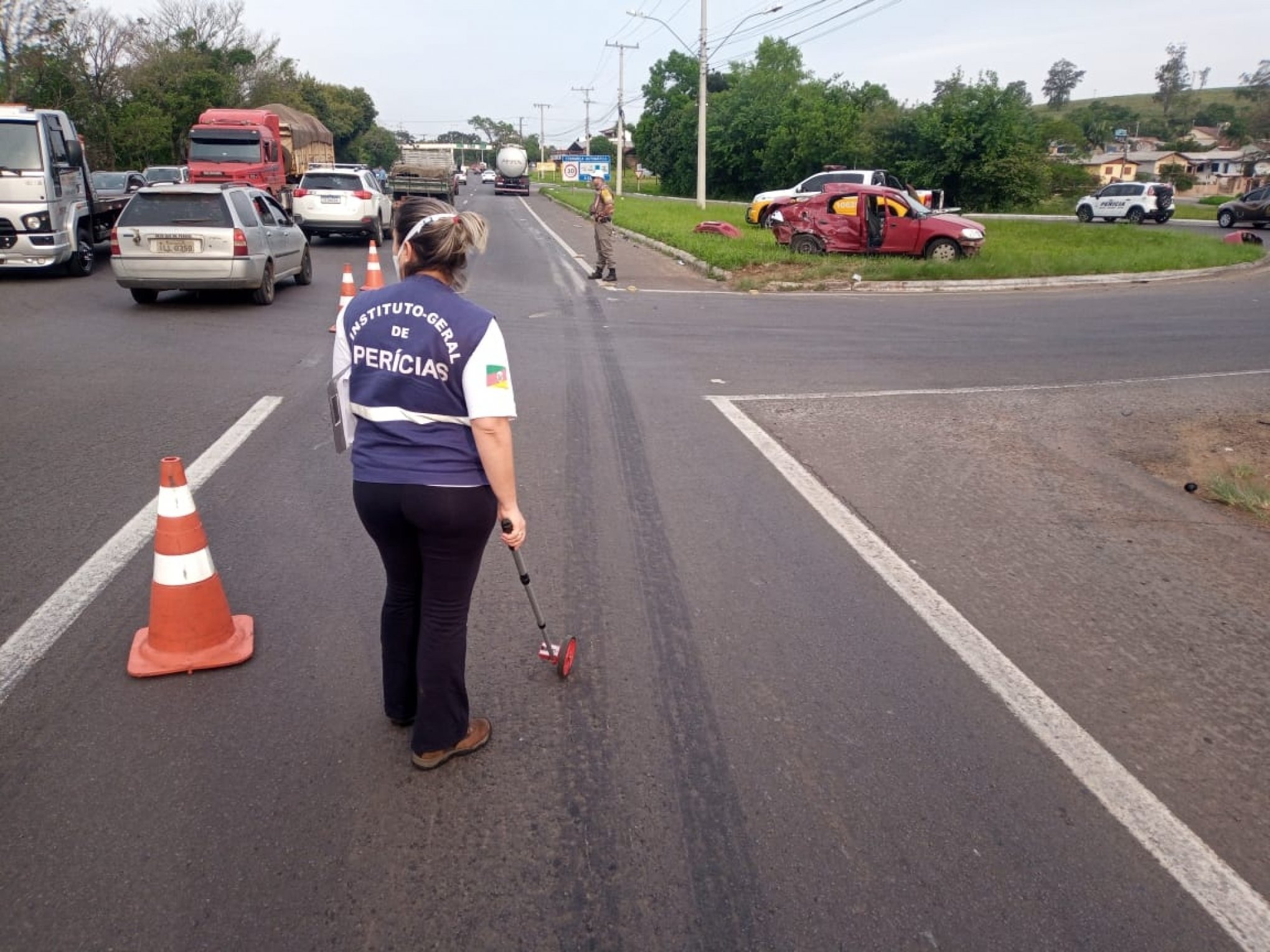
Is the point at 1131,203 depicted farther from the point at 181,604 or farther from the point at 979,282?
the point at 181,604

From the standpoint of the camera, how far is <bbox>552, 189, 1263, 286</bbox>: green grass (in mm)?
19391

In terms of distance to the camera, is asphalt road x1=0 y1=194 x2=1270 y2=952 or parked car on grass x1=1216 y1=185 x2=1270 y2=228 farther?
parked car on grass x1=1216 y1=185 x2=1270 y2=228

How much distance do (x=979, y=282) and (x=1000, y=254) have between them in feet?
11.2

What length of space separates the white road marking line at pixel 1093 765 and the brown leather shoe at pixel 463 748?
2006mm

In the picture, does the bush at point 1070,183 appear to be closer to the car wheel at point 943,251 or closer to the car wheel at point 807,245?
the car wheel at point 943,251

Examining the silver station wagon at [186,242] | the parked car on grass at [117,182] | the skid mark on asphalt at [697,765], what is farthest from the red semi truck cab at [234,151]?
the skid mark on asphalt at [697,765]

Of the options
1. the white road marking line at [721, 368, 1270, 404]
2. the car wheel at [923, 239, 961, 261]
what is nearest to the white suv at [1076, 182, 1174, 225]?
the car wheel at [923, 239, 961, 261]

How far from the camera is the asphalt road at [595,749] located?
274cm

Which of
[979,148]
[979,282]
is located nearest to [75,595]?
[979,282]

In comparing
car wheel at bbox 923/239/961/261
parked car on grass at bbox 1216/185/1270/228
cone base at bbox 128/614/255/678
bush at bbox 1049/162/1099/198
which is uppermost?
bush at bbox 1049/162/1099/198

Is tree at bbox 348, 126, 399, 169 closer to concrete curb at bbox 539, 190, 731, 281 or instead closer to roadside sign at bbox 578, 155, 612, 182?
roadside sign at bbox 578, 155, 612, 182

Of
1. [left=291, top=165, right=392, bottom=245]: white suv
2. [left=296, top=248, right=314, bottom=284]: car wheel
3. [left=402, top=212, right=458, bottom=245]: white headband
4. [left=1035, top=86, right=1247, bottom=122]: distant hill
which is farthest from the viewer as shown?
[left=1035, top=86, right=1247, bottom=122]: distant hill

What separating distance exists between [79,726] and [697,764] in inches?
86.9

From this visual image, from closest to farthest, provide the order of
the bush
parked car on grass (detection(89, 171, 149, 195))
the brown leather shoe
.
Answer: the brown leather shoe
parked car on grass (detection(89, 171, 149, 195))
the bush
